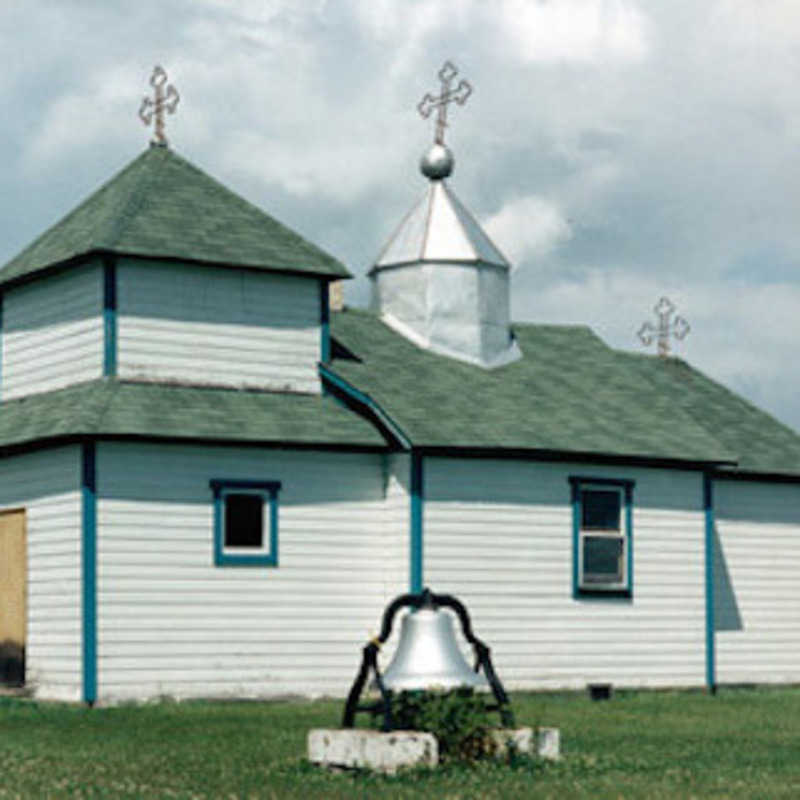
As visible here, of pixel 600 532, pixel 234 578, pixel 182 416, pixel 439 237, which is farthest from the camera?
pixel 439 237

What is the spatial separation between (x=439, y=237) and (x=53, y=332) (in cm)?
772

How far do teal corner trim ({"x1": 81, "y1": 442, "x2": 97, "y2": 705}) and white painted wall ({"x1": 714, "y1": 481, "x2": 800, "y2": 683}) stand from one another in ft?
39.7

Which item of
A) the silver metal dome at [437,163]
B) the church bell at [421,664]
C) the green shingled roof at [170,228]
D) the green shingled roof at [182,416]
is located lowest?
the church bell at [421,664]

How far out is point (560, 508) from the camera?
28547mm

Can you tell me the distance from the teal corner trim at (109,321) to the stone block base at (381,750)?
10869mm

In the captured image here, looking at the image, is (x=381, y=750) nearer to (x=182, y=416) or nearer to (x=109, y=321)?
(x=182, y=416)

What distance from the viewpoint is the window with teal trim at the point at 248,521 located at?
85.2 ft

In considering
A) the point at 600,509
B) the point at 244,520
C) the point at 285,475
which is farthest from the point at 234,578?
the point at 600,509

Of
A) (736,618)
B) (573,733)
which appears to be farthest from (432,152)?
(573,733)

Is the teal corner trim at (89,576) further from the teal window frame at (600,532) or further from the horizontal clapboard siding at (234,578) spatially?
the teal window frame at (600,532)

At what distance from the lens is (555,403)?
99.2 feet

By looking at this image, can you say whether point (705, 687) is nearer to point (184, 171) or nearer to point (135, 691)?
point (135, 691)

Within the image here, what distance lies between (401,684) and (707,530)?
15.1 m

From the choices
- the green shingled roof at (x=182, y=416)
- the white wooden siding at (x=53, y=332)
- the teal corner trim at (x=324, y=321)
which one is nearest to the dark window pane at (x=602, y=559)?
the green shingled roof at (x=182, y=416)
